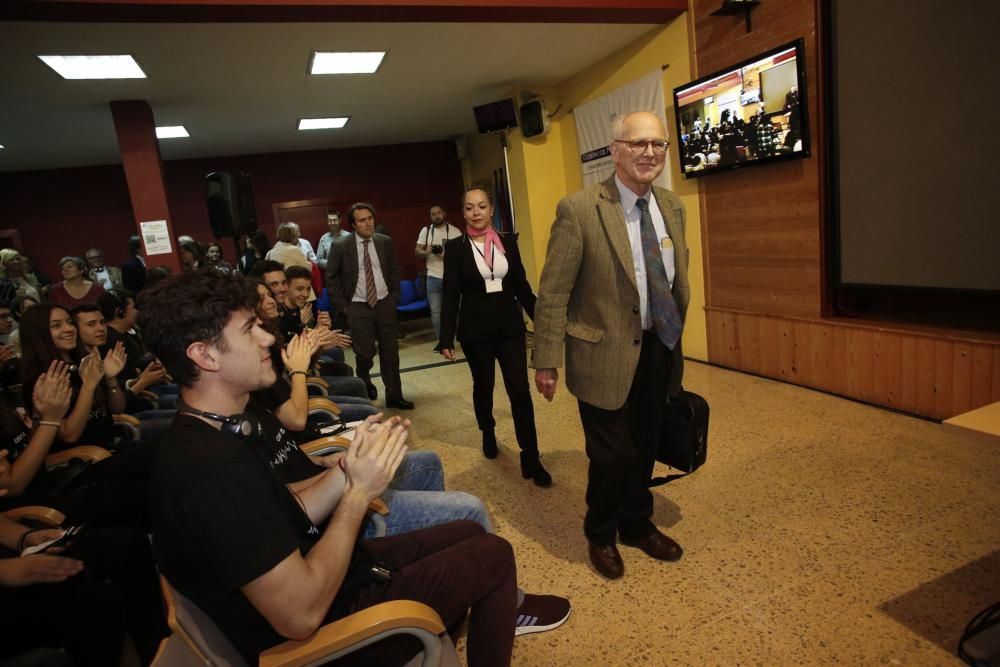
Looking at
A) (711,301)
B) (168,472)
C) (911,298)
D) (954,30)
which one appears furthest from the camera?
(711,301)

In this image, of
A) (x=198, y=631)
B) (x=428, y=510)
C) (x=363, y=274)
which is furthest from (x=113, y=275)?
(x=198, y=631)

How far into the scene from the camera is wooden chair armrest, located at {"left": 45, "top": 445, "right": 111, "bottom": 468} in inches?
85.1

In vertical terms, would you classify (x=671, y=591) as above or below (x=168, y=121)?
below

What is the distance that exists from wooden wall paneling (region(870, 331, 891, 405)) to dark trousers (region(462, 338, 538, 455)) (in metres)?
2.14

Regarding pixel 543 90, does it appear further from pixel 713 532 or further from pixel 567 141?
pixel 713 532

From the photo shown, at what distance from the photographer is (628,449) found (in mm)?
1978

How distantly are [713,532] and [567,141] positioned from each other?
5099mm

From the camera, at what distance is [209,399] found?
1150 millimetres

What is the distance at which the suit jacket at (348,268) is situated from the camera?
14.3ft

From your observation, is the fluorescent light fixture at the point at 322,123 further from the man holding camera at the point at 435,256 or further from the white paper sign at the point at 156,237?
the white paper sign at the point at 156,237

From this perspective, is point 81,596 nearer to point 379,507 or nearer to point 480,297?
point 379,507

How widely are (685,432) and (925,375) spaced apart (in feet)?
6.36

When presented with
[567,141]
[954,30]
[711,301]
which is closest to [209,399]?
[954,30]

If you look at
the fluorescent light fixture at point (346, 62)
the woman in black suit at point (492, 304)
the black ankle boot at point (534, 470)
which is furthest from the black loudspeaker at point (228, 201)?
the black ankle boot at point (534, 470)
